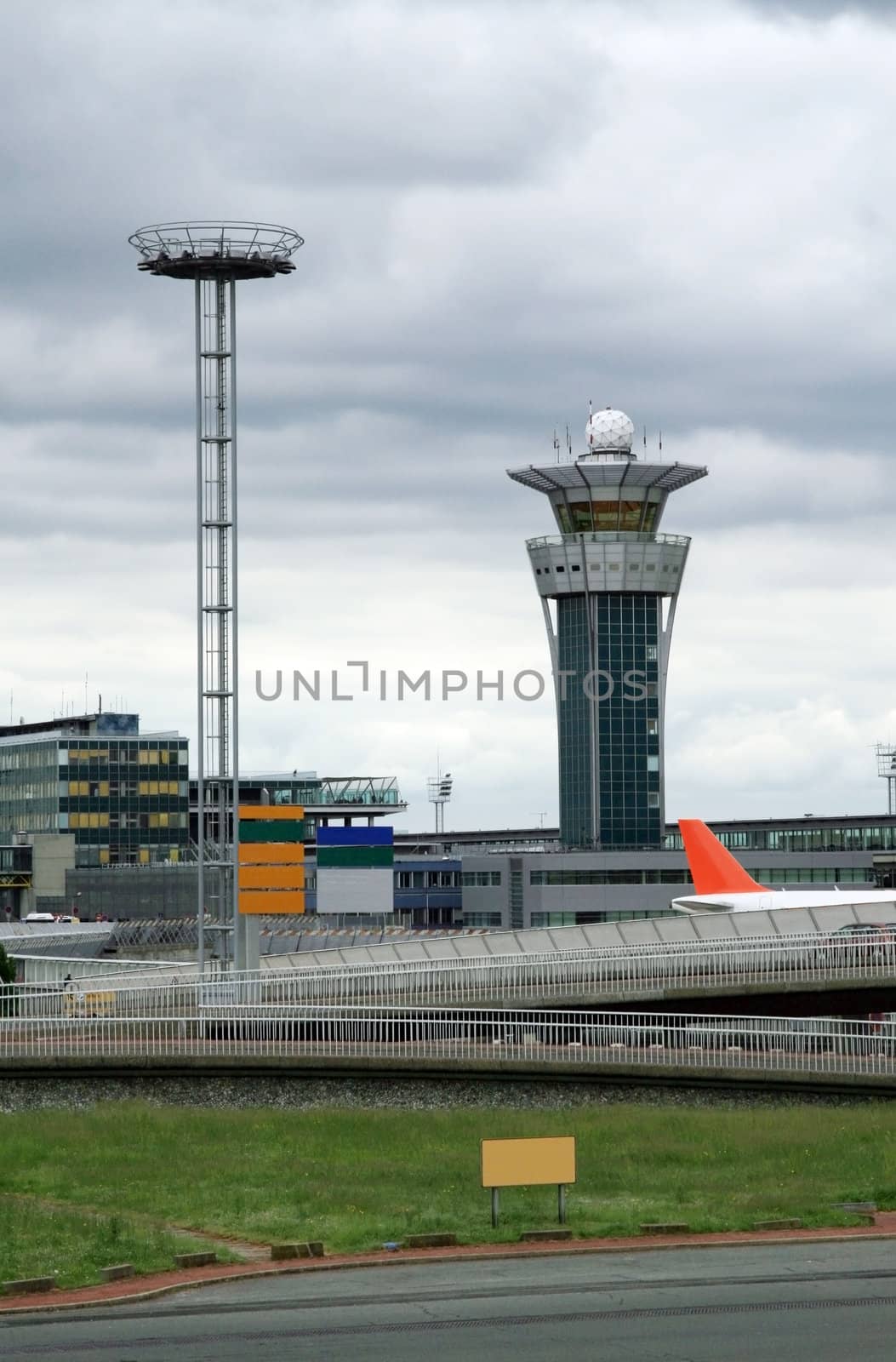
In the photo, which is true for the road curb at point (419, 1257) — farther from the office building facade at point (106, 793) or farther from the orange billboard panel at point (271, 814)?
the office building facade at point (106, 793)

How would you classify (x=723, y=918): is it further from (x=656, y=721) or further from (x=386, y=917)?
(x=386, y=917)

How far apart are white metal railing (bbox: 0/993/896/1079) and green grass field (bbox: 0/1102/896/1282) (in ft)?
4.44

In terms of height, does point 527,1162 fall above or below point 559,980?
below

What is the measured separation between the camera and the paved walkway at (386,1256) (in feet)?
72.0

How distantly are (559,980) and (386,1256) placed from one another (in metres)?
24.7

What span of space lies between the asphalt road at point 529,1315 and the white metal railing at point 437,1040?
16.9 metres

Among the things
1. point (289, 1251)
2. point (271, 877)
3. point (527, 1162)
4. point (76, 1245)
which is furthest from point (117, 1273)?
→ point (271, 877)

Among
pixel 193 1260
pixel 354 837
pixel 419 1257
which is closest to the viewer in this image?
Result: pixel 193 1260


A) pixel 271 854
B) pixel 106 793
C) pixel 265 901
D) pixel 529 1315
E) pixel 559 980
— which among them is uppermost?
pixel 106 793

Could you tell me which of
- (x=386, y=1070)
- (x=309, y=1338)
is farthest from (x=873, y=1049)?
(x=309, y=1338)

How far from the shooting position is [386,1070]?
41750mm

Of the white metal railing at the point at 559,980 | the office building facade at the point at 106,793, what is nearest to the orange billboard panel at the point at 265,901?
the white metal railing at the point at 559,980

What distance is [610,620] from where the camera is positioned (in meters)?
127

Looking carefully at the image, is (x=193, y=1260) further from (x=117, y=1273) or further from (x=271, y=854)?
(x=271, y=854)
